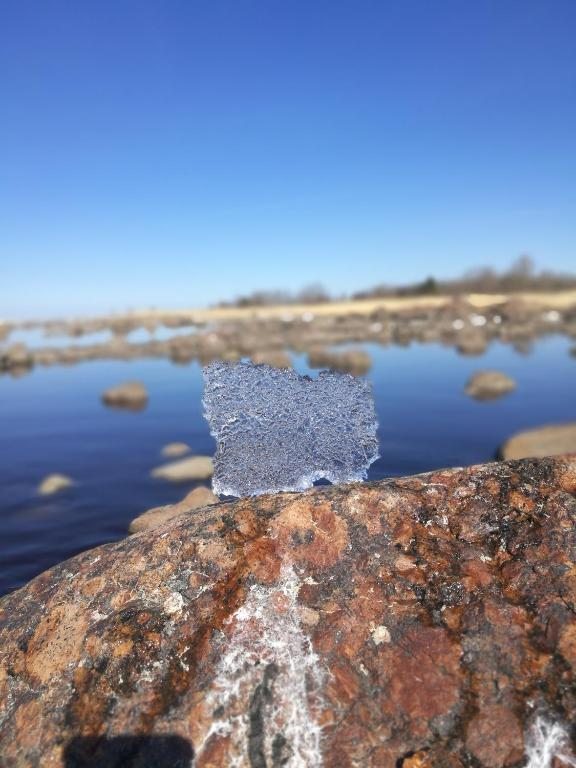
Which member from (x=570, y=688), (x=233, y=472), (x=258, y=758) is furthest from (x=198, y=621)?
(x=570, y=688)

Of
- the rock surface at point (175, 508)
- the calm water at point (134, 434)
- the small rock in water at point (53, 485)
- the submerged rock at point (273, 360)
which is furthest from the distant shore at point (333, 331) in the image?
the rock surface at point (175, 508)

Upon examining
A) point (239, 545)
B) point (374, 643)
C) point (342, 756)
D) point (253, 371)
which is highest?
point (253, 371)

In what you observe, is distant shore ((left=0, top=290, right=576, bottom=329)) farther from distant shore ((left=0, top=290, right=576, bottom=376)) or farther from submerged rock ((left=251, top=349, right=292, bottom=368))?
submerged rock ((left=251, top=349, right=292, bottom=368))

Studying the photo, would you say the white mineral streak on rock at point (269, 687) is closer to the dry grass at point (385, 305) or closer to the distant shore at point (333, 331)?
the distant shore at point (333, 331)

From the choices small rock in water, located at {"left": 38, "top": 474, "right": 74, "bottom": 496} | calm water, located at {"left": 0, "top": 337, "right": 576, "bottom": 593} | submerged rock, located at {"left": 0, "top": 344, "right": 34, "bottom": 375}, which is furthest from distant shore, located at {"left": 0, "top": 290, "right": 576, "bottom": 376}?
small rock in water, located at {"left": 38, "top": 474, "right": 74, "bottom": 496}

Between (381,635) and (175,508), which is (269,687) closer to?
(381,635)

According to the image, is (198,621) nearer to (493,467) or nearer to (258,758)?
(258,758)
